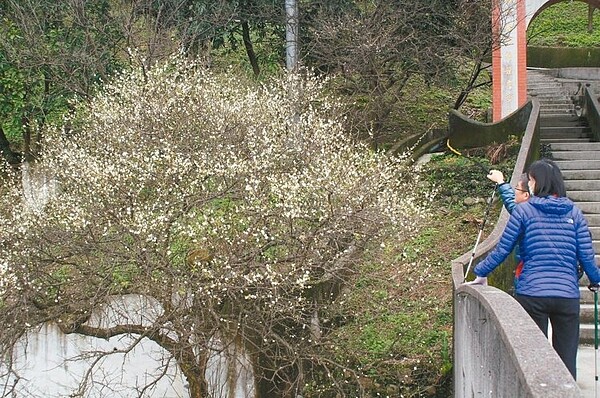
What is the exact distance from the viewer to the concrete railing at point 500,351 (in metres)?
3.27

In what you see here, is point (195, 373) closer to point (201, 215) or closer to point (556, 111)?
point (201, 215)

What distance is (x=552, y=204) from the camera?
211 inches

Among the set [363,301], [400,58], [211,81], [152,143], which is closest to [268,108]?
[211,81]

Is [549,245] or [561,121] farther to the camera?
[561,121]

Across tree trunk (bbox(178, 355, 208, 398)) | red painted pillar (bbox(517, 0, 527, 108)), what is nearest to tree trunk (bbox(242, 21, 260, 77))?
red painted pillar (bbox(517, 0, 527, 108))

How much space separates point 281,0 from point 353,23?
9.15 feet

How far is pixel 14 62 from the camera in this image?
60.0 ft

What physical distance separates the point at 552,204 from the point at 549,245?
0.89ft

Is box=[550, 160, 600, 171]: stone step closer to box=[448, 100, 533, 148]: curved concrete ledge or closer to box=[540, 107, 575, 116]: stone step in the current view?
box=[448, 100, 533, 148]: curved concrete ledge

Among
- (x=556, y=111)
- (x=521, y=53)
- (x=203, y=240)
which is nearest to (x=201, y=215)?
(x=203, y=240)

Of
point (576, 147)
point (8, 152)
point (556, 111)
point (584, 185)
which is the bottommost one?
point (584, 185)

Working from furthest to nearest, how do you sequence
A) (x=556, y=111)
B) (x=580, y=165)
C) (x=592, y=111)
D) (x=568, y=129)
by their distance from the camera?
(x=556, y=111) → (x=568, y=129) → (x=592, y=111) → (x=580, y=165)

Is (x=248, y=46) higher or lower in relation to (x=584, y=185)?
higher

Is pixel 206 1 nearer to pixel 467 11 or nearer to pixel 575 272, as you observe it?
pixel 467 11
